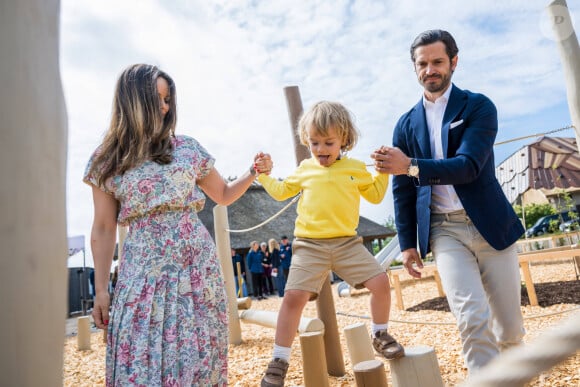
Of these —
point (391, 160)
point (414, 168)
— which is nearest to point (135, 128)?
point (391, 160)

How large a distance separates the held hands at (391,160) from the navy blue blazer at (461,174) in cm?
8

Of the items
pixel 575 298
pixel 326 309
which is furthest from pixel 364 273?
pixel 575 298

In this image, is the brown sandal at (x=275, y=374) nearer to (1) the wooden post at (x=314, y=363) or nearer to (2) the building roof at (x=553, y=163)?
(1) the wooden post at (x=314, y=363)

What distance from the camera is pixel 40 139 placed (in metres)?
0.91

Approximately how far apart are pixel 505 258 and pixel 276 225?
2226 cm

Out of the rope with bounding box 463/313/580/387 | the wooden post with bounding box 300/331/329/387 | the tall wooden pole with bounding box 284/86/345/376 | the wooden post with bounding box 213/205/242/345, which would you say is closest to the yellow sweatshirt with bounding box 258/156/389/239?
the wooden post with bounding box 300/331/329/387

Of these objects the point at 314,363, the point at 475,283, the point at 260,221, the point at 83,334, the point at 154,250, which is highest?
the point at 260,221

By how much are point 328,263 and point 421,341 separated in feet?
9.02

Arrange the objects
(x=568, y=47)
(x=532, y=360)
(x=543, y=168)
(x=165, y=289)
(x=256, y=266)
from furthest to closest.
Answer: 1. (x=543, y=168)
2. (x=256, y=266)
3. (x=568, y=47)
4. (x=165, y=289)
5. (x=532, y=360)

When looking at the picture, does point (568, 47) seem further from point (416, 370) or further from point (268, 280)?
point (268, 280)

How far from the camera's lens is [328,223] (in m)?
2.55

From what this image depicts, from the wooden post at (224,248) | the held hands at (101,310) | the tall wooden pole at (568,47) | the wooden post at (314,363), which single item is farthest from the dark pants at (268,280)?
the held hands at (101,310)

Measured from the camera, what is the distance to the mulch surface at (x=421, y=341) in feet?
10.7

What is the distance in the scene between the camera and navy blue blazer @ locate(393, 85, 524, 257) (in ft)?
6.97
